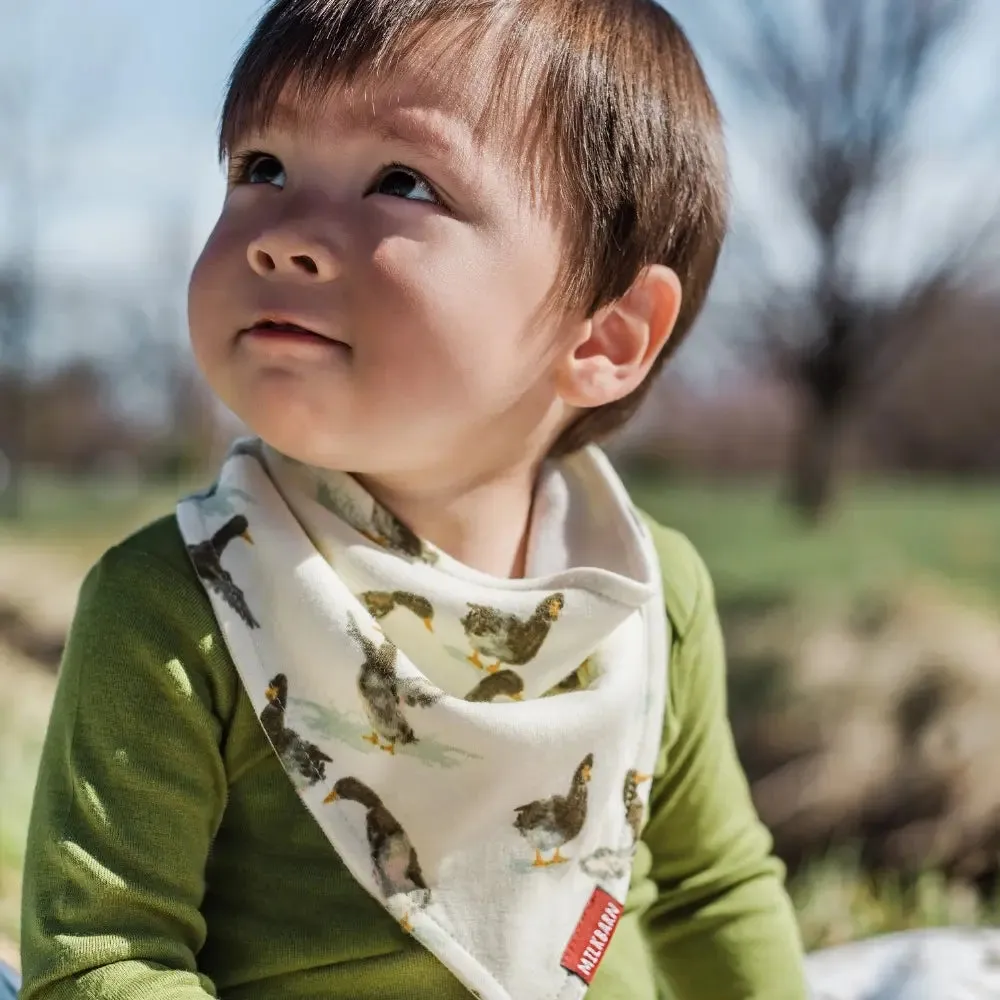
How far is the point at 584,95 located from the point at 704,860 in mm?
694

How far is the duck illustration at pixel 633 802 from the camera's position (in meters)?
1.06

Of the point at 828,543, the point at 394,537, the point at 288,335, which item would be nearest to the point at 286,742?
the point at 394,537

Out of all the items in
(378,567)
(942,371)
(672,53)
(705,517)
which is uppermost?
(942,371)

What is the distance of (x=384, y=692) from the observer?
0.94m

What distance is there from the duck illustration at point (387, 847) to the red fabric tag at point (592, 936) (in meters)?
0.13

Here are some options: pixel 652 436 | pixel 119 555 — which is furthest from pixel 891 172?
pixel 119 555

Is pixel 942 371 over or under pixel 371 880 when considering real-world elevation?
over

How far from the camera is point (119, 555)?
93 cm

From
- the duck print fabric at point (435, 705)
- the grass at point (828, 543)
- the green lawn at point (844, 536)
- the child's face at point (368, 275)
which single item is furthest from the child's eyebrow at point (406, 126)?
the green lawn at point (844, 536)

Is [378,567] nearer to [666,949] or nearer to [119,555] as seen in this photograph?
[119,555]

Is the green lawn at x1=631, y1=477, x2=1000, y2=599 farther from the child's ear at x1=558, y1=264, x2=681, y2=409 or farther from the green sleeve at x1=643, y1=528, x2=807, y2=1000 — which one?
the child's ear at x1=558, y1=264, x2=681, y2=409

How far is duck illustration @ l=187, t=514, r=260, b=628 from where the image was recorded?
0.92 m

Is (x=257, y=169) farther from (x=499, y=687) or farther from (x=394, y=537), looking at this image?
(x=499, y=687)

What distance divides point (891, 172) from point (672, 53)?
1.52 m
